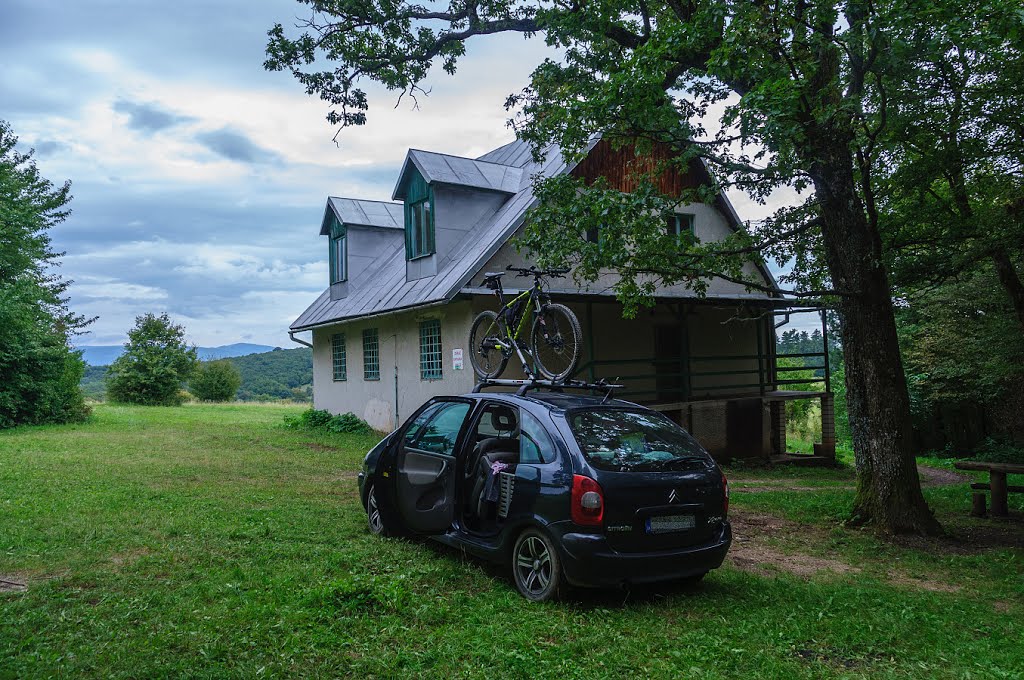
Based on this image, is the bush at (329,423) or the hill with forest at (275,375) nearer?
the bush at (329,423)

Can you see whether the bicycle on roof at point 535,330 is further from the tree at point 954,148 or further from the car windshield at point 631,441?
the tree at point 954,148

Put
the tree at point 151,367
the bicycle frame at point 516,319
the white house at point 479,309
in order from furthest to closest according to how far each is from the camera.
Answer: the tree at point 151,367, the white house at point 479,309, the bicycle frame at point 516,319

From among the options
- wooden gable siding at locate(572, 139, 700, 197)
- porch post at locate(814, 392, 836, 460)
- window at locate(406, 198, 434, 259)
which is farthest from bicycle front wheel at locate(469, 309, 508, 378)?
porch post at locate(814, 392, 836, 460)

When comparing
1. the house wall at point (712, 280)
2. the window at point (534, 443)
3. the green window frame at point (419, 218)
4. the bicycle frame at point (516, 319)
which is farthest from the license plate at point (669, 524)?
the green window frame at point (419, 218)

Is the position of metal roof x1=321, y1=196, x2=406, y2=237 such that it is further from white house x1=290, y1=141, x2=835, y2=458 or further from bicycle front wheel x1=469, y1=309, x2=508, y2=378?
bicycle front wheel x1=469, y1=309, x2=508, y2=378

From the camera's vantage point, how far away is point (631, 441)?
5.57 m

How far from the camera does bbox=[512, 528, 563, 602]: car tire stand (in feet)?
16.9

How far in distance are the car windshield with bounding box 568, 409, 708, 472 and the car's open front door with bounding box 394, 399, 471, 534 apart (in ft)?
4.05

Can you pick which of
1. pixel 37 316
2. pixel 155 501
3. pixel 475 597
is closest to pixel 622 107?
pixel 475 597

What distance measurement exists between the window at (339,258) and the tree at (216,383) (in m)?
27.9

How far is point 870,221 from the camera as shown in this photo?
8805 mm

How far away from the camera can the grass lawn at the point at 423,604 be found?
4227 millimetres

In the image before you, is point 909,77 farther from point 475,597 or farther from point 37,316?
A: point 37,316

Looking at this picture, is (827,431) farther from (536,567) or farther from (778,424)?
(536,567)
